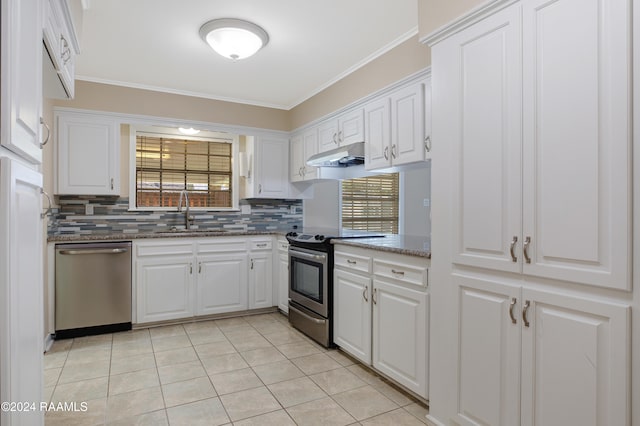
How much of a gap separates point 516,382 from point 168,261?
3.25 metres

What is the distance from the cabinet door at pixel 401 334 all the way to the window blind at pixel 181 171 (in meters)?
2.76

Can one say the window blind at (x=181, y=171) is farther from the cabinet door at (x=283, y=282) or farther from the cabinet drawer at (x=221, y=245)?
the cabinet door at (x=283, y=282)

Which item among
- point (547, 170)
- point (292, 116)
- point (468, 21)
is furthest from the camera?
point (292, 116)

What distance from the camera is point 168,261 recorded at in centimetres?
382

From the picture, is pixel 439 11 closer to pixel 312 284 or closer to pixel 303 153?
pixel 312 284

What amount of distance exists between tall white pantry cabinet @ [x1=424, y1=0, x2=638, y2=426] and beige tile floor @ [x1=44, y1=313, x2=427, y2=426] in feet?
1.84

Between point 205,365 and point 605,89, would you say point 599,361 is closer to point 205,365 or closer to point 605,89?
point 605,89

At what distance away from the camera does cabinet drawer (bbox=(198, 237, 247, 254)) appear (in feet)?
13.0

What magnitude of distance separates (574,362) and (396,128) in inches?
77.4

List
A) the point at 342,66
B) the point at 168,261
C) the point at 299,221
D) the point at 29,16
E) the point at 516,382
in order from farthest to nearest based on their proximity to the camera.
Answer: the point at 299,221, the point at 168,261, the point at 342,66, the point at 516,382, the point at 29,16

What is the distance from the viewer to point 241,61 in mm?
3379

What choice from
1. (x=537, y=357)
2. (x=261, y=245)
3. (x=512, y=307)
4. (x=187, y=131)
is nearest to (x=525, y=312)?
(x=512, y=307)

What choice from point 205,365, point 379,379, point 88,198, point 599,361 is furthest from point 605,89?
point 88,198

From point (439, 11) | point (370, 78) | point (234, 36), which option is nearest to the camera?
point (439, 11)
